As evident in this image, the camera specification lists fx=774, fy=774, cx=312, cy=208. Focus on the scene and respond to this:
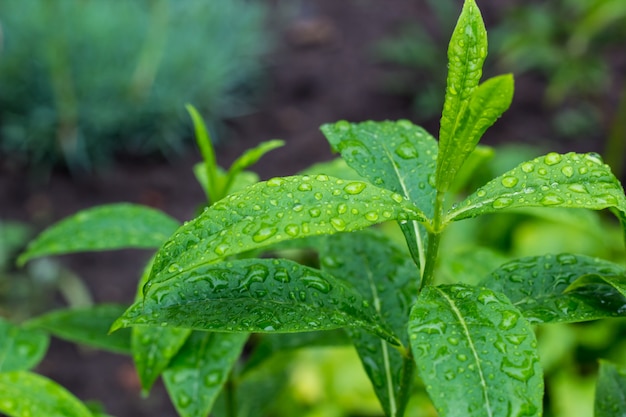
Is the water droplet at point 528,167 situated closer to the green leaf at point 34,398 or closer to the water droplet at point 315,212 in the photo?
the water droplet at point 315,212

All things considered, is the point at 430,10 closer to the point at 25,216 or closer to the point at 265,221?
the point at 25,216

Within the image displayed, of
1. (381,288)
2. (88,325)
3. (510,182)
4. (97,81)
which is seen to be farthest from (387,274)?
(97,81)

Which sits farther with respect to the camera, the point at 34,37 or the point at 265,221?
the point at 34,37

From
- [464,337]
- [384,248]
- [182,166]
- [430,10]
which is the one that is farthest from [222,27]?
[464,337]

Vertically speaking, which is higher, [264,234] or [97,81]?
[97,81]

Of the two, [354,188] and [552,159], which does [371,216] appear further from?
[552,159]

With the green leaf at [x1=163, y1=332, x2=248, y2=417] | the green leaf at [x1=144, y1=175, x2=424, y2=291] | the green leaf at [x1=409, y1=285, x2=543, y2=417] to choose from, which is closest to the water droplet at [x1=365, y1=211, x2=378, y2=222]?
the green leaf at [x1=144, y1=175, x2=424, y2=291]

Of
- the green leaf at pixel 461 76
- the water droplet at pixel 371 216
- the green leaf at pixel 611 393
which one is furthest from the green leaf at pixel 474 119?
the green leaf at pixel 611 393
